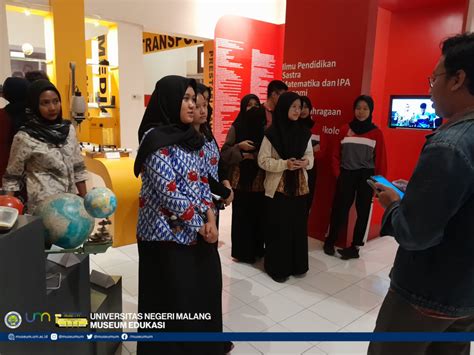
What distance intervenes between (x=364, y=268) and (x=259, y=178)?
1370 mm

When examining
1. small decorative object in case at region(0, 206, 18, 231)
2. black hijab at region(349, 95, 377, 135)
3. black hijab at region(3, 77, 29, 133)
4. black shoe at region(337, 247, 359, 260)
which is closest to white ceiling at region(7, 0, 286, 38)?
black hijab at region(3, 77, 29, 133)

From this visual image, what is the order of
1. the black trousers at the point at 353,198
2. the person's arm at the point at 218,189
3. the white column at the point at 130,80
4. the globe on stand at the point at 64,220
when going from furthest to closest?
the white column at the point at 130,80
the black trousers at the point at 353,198
the person's arm at the point at 218,189
the globe on stand at the point at 64,220

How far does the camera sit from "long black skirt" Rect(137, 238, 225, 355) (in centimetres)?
180

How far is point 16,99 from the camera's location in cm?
248

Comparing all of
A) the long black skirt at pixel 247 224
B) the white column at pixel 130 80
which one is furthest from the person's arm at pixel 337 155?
the white column at pixel 130 80

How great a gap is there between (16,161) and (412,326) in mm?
2226

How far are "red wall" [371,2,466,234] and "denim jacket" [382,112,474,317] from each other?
14.9 feet

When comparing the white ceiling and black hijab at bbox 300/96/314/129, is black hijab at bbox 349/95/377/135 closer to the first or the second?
black hijab at bbox 300/96/314/129

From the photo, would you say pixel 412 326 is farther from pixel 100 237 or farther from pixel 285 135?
pixel 285 135

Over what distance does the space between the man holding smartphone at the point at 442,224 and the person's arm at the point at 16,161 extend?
2036 mm

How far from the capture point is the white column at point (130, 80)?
557cm

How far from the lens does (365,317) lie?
2.70 m

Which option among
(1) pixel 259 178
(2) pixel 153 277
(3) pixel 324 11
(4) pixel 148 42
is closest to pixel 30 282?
(2) pixel 153 277

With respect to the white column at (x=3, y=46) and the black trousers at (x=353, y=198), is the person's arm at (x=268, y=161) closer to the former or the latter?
the black trousers at (x=353, y=198)
